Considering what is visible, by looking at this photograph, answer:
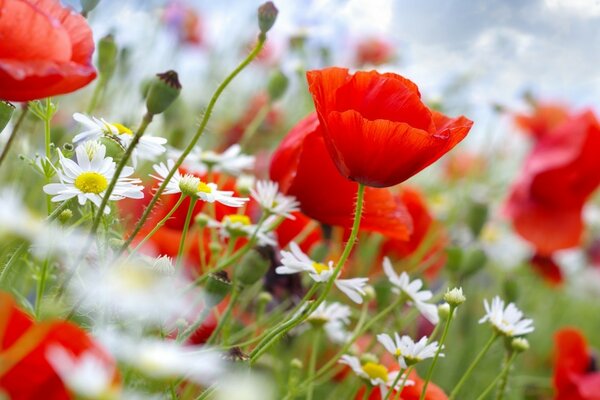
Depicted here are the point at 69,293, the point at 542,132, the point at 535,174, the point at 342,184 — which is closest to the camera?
the point at 69,293

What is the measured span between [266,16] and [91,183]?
0.09 m

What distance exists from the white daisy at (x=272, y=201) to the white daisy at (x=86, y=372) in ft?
0.66

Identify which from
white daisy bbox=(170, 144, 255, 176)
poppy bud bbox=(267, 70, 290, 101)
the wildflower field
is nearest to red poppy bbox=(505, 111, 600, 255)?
the wildflower field

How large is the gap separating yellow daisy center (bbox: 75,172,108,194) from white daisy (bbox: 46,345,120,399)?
0.11 meters

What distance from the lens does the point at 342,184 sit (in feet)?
1.44

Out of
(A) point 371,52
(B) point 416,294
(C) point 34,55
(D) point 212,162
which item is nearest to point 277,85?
(D) point 212,162

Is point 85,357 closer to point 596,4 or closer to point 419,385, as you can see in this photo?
point 419,385

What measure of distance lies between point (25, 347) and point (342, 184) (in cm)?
25

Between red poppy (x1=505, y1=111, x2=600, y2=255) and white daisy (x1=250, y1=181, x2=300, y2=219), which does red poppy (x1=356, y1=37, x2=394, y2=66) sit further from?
white daisy (x1=250, y1=181, x2=300, y2=219)

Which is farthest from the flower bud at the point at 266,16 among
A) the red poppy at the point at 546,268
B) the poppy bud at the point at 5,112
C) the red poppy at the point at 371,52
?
the red poppy at the point at 371,52

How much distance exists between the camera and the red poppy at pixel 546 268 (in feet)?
3.09

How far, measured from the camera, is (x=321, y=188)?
0.45 m

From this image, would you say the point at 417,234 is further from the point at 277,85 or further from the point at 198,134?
the point at 198,134

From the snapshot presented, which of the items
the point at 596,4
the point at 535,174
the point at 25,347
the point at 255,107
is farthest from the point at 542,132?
the point at 25,347
